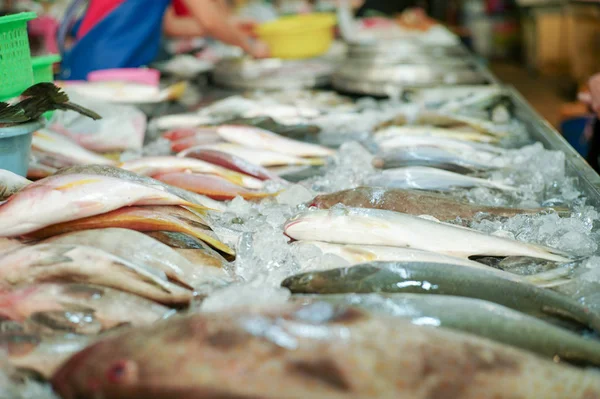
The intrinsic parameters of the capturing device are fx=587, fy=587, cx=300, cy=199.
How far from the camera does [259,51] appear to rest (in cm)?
627

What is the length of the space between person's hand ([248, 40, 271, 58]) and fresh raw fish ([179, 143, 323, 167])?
9.96 ft

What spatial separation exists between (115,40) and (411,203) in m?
4.81

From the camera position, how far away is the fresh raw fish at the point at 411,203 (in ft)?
8.08

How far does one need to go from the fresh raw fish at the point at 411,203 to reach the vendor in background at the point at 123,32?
401cm

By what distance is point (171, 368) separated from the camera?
4.16ft

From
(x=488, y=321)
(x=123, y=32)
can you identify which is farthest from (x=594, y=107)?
(x=123, y=32)

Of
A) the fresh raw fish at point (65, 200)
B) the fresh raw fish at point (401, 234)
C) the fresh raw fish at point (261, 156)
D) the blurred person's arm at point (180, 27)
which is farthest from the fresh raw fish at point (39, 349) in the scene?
the blurred person's arm at point (180, 27)

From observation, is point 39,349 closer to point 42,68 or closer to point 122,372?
point 122,372

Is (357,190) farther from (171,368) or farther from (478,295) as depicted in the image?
(171,368)

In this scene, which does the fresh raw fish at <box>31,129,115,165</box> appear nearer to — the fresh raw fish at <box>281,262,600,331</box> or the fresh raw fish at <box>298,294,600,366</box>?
the fresh raw fish at <box>281,262,600,331</box>

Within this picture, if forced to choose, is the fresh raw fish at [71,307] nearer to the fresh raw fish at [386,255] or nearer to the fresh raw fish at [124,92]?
the fresh raw fish at [386,255]

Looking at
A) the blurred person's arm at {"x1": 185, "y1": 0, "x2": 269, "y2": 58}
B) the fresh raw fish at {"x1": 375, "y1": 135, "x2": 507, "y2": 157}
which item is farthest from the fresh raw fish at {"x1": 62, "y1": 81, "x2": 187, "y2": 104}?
the fresh raw fish at {"x1": 375, "y1": 135, "x2": 507, "y2": 157}

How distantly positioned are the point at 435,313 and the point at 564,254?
753 millimetres

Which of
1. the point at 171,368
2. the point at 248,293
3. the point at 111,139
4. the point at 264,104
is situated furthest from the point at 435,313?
the point at 264,104
